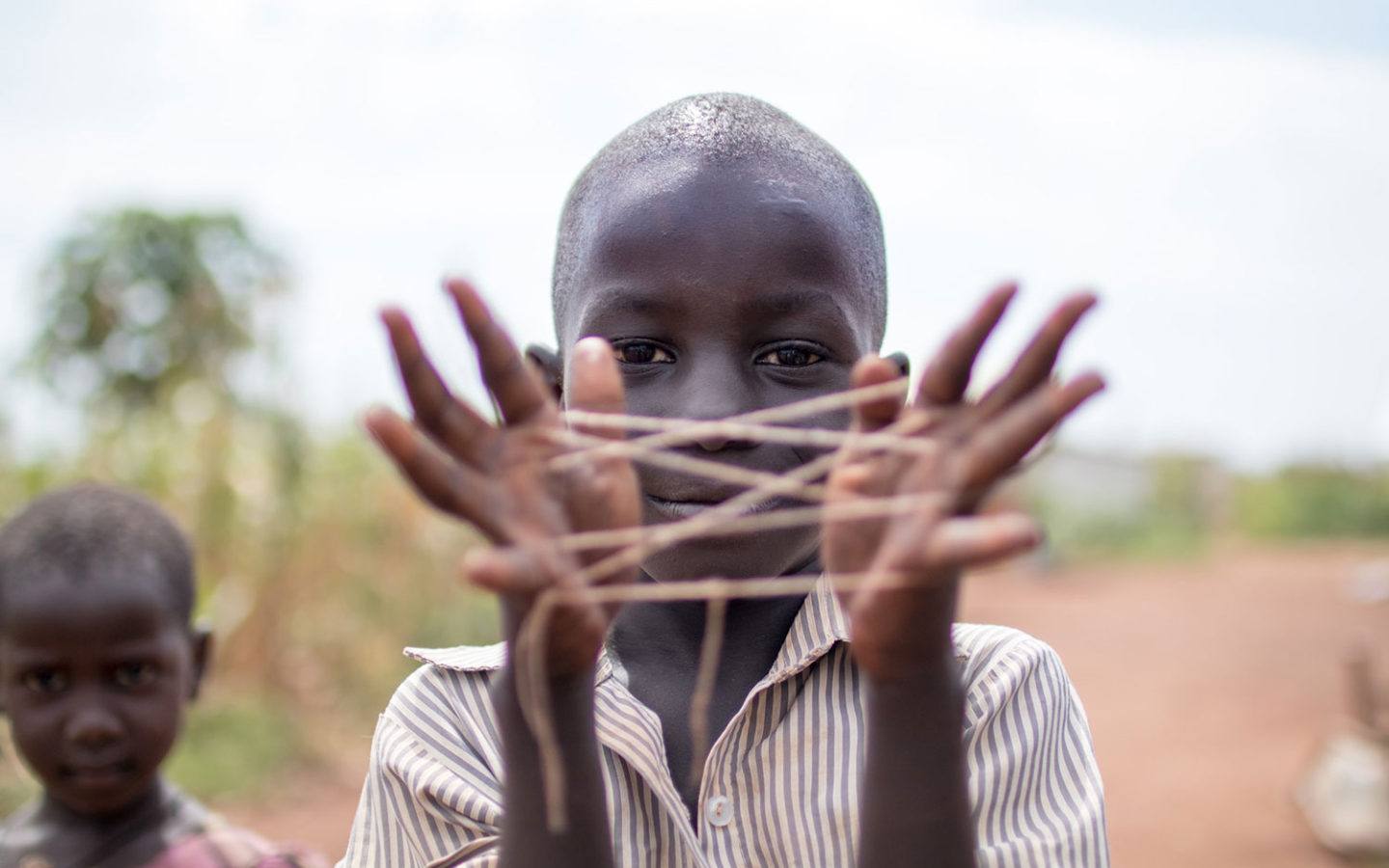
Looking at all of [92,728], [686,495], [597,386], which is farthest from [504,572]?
[92,728]

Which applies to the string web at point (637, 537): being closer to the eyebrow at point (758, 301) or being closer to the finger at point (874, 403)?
the finger at point (874, 403)

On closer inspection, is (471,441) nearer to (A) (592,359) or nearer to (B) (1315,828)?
(A) (592,359)

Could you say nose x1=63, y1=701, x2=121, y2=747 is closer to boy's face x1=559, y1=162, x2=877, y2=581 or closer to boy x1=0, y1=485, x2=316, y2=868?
boy x1=0, y1=485, x2=316, y2=868

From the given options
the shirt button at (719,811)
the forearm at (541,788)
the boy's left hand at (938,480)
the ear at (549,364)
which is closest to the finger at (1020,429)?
the boy's left hand at (938,480)

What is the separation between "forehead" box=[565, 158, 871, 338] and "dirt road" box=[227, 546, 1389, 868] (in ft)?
15.9

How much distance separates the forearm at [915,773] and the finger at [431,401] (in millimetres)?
466

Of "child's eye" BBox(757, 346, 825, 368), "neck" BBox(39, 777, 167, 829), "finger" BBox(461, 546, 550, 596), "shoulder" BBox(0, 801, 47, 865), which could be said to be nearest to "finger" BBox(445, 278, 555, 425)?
"finger" BBox(461, 546, 550, 596)

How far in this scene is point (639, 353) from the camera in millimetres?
1763

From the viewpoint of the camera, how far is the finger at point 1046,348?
3.66ft

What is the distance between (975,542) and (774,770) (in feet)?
2.21

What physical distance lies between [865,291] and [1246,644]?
13.5m

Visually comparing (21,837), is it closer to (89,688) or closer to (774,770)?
(89,688)

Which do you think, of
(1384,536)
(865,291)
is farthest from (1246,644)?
(865,291)

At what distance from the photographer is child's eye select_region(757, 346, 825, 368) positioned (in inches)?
67.7
